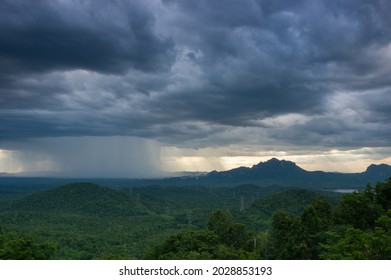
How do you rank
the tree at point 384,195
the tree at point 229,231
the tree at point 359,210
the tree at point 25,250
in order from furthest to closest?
the tree at point 229,231
the tree at point 384,195
the tree at point 359,210
the tree at point 25,250

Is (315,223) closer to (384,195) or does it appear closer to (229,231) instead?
(384,195)

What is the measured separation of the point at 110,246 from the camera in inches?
4668

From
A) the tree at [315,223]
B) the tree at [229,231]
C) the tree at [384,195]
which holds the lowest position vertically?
the tree at [229,231]

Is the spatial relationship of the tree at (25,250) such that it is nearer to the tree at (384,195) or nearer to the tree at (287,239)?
the tree at (287,239)

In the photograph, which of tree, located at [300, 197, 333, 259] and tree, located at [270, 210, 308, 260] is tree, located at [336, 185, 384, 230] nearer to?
tree, located at [300, 197, 333, 259]

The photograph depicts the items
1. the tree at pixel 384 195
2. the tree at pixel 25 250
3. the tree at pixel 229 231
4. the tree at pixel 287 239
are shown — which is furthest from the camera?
the tree at pixel 229 231

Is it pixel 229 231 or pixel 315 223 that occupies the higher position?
pixel 315 223

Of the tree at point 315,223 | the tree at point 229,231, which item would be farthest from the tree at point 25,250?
the tree at point 315,223

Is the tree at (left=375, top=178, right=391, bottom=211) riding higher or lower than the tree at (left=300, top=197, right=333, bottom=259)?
higher

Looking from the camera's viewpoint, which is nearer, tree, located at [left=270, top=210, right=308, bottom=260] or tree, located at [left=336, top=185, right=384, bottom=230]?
tree, located at [left=270, top=210, right=308, bottom=260]

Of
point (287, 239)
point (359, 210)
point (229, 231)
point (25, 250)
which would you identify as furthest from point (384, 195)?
point (25, 250)

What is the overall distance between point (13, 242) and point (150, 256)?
16481mm

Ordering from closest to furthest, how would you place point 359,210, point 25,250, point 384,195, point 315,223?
1. point 25,250
2. point 315,223
3. point 359,210
4. point 384,195

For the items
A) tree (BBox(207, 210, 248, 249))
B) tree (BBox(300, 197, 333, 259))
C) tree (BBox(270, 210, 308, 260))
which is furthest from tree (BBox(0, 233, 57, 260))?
tree (BBox(300, 197, 333, 259))
